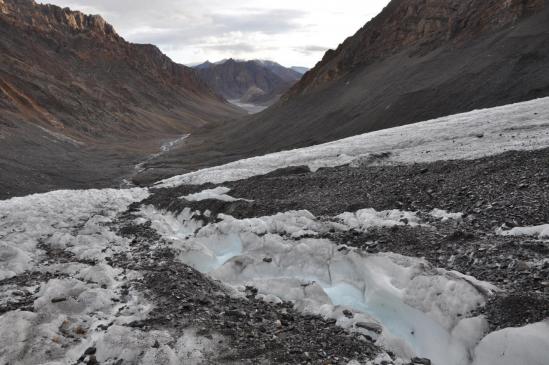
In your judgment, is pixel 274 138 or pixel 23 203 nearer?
pixel 23 203

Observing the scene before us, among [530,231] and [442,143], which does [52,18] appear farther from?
[530,231]

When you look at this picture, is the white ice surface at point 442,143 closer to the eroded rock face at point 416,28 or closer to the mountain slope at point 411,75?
the mountain slope at point 411,75

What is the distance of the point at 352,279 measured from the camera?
942 centimetres

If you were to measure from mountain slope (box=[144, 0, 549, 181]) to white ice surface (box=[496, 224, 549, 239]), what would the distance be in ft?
87.1

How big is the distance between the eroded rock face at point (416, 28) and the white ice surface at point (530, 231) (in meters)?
48.0

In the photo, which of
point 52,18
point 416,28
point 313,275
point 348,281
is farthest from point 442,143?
point 52,18

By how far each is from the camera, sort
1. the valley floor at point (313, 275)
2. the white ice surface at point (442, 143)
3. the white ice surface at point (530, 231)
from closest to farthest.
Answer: the valley floor at point (313, 275)
the white ice surface at point (530, 231)
the white ice surface at point (442, 143)

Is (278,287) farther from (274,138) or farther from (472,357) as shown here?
(274,138)

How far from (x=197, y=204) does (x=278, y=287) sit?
30.1 feet

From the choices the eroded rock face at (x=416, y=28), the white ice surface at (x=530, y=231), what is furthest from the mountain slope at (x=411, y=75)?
the white ice surface at (x=530, y=231)

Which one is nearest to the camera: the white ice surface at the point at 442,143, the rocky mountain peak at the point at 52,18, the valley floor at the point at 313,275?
the valley floor at the point at 313,275

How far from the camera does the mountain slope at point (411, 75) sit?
37688mm

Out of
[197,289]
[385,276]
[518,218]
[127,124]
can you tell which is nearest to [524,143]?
[518,218]

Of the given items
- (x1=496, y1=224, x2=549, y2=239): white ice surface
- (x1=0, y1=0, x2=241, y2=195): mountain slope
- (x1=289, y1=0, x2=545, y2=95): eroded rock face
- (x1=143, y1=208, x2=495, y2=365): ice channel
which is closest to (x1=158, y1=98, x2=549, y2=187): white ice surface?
(x1=496, y1=224, x2=549, y2=239): white ice surface
